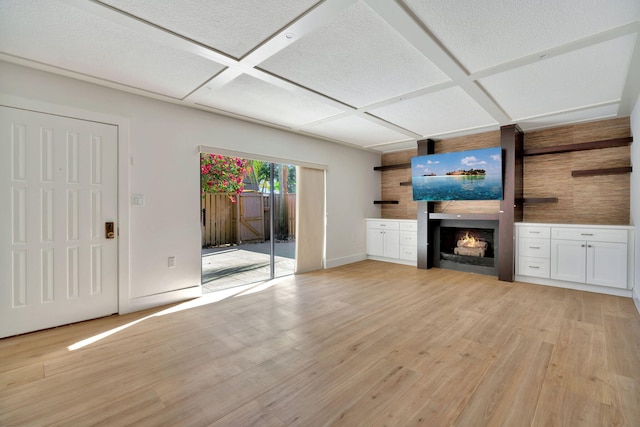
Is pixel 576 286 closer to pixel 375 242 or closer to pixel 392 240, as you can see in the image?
pixel 392 240

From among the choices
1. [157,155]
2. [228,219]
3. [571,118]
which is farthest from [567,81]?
[228,219]

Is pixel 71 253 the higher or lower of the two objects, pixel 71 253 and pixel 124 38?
the lower

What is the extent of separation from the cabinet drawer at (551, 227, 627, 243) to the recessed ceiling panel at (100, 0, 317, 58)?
444 centimetres

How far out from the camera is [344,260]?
583 cm

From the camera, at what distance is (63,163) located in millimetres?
2799

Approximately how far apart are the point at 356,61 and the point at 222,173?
4997 mm

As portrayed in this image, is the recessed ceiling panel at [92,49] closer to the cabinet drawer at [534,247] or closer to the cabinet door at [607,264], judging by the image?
the cabinet drawer at [534,247]

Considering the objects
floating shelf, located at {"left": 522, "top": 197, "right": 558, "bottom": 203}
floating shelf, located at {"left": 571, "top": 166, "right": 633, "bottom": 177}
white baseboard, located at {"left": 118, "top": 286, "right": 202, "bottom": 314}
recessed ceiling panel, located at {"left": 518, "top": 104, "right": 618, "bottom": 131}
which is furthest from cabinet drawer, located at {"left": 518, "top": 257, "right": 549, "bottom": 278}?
white baseboard, located at {"left": 118, "top": 286, "right": 202, "bottom": 314}

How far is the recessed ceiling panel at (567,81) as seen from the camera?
7.67 feet

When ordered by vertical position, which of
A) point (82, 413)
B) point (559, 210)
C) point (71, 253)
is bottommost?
point (82, 413)

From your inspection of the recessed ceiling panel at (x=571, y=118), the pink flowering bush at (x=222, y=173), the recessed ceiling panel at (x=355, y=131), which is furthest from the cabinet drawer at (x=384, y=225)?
the pink flowering bush at (x=222, y=173)

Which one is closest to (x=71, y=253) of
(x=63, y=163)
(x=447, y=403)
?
(x=63, y=163)

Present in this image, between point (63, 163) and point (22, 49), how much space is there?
989 mm

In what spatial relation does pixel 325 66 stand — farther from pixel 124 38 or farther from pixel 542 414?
pixel 542 414
